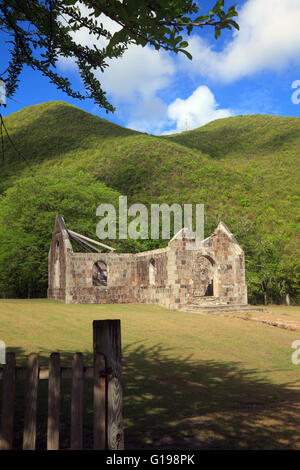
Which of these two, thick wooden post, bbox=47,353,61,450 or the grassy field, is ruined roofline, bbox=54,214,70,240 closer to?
the grassy field

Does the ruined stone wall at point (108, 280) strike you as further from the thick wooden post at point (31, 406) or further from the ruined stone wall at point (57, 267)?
the thick wooden post at point (31, 406)

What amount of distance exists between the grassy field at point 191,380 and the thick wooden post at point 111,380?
0.87 m

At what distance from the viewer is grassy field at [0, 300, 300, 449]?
4.33m

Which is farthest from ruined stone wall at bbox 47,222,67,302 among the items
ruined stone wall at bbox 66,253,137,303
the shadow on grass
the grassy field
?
the shadow on grass

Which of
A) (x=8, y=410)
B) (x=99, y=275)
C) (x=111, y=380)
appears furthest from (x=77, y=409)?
(x=99, y=275)

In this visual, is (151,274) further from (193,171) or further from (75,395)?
(193,171)

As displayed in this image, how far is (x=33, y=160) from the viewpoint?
210ft

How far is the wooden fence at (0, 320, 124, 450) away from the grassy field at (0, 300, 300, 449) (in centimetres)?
95

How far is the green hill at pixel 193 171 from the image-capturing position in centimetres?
3183

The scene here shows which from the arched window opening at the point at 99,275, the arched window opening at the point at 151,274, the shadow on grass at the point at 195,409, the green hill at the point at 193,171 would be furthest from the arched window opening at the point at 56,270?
the shadow on grass at the point at 195,409

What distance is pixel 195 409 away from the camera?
206 inches

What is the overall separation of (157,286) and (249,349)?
12.4m
